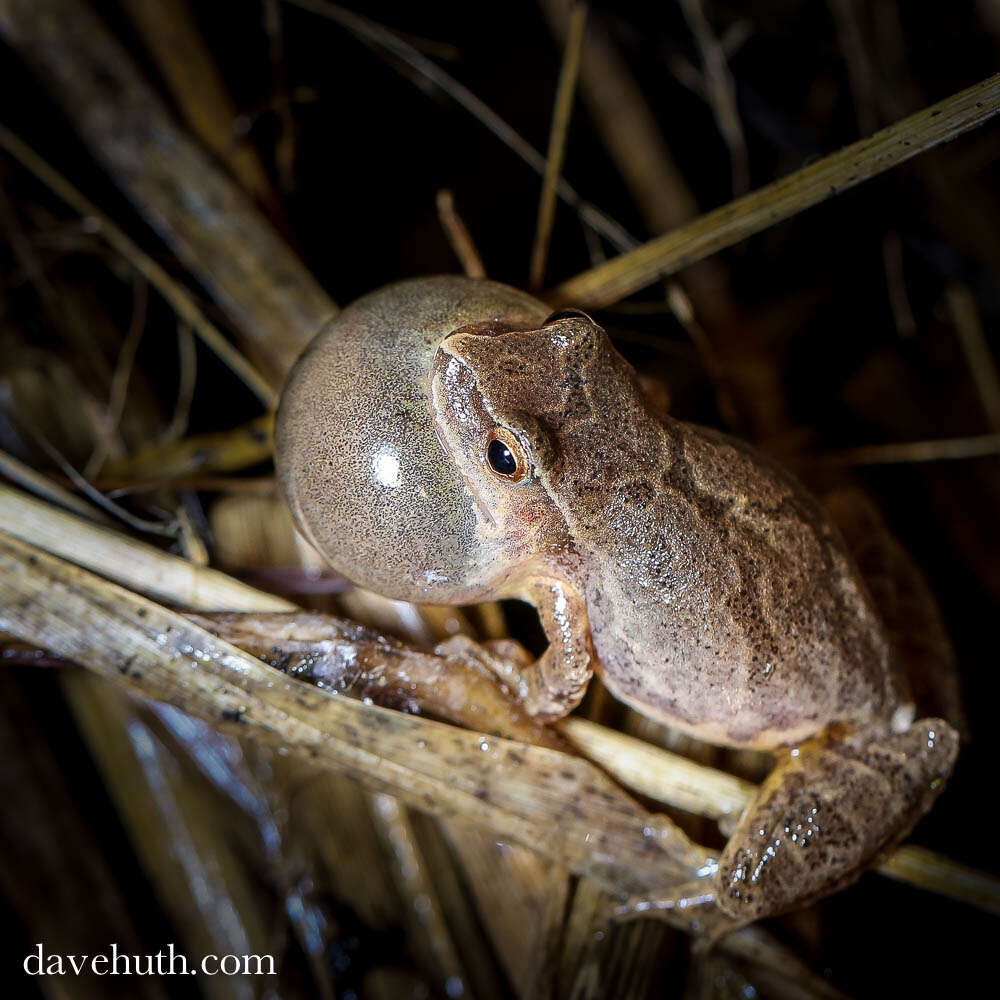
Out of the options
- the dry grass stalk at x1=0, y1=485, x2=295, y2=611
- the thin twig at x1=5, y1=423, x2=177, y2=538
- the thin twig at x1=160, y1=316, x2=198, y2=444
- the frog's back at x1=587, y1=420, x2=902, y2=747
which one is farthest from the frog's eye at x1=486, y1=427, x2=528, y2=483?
the thin twig at x1=160, y1=316, x2=198, y2=444

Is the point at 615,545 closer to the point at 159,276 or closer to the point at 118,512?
the point at 118,512

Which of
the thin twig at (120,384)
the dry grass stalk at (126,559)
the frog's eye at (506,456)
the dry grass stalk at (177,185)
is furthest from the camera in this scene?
the thin twig at (120,384)

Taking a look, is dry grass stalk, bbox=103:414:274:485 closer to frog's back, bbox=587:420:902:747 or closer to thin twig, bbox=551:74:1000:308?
thin twig, bbox=551:74:1000:308

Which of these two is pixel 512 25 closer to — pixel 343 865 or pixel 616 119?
pixel 616 119

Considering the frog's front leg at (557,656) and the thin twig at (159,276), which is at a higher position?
the thin twig at (159,276)

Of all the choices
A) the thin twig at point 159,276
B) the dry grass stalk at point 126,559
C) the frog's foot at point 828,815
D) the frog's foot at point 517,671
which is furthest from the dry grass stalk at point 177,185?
the frog's foot at point 828,815

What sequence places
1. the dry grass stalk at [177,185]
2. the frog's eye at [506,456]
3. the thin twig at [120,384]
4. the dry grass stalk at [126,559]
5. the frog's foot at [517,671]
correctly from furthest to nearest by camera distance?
the thin twig at [120,384]
the dry grass stalk at [177,185]
the dry grass stalk at [126,559]
the frog's foot at [517,671]
the frog's eye at [506,456]

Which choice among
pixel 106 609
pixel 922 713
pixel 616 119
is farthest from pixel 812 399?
pixel 106 609

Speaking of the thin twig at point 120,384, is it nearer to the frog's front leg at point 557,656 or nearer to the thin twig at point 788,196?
the thin twig at point 788,196
